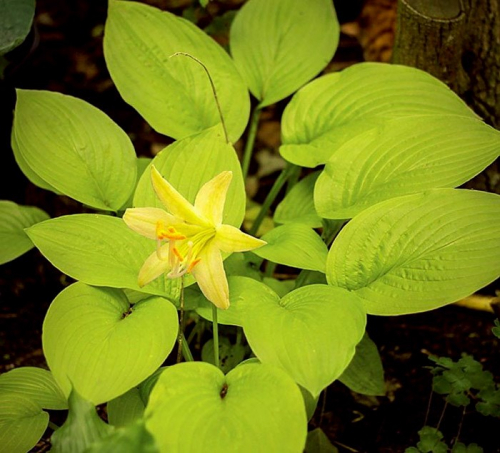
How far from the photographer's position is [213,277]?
55.6 inches

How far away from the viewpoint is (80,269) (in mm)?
1534

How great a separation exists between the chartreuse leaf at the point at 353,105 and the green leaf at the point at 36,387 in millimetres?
868

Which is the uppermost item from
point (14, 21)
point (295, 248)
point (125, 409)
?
point (14, 21)

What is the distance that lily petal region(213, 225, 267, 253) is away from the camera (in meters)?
1.38

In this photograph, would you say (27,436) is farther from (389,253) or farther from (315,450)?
(389,253)

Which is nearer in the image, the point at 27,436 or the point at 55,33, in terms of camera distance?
the point at 27,436

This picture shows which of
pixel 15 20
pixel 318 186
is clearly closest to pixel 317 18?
pixel 318 186

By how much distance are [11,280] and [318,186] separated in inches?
48.7

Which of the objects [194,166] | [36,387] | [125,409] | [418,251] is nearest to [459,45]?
[418,251]

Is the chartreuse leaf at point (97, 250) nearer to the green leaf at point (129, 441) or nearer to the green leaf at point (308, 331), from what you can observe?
the green leaf at point (308, 331)

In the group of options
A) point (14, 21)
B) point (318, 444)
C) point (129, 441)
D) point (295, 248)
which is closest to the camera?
point (129, 441)

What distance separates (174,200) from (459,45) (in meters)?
1.17

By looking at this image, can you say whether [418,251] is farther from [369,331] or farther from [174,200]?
[369,331]

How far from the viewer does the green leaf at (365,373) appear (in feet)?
5.89
